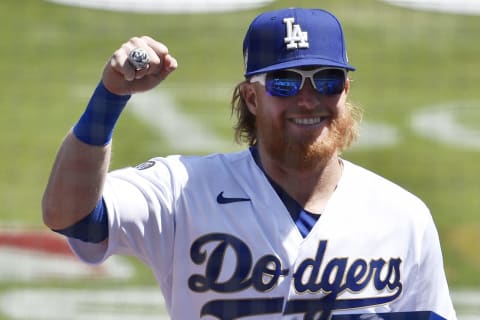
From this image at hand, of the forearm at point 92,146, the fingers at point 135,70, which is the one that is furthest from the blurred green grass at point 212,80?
the fingers at point 135,70

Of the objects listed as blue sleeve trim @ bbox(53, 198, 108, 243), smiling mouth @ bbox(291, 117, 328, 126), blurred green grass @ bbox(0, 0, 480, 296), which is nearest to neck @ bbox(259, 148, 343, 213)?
smiling mouth @ bbox(291, 117, 328, 126)

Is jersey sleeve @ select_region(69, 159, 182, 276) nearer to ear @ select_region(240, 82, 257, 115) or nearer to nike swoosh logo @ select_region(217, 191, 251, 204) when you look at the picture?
nike swoosh logo @ select_region(217, 191, 251, 204)

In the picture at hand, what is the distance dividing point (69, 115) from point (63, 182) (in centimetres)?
547

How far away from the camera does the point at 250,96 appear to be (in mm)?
2602

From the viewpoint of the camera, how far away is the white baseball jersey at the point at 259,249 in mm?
2355

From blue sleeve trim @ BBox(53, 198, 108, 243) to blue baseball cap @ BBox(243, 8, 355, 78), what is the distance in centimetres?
55

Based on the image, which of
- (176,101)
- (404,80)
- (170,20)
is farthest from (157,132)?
(404,80)

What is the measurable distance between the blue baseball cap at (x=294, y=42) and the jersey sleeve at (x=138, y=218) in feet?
1.27

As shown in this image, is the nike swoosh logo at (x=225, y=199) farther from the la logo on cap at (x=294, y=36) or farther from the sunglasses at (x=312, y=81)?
the la logo on cap at (x=294, y=36)

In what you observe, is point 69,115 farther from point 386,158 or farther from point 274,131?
point 274,131

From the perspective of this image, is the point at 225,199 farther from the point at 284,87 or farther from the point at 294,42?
the point at 294,42

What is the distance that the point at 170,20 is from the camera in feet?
28.1

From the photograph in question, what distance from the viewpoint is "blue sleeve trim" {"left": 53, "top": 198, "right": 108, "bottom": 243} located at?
2209 millimetres

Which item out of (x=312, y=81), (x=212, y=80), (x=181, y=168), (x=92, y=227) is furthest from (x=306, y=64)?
(x=212, y=80)
